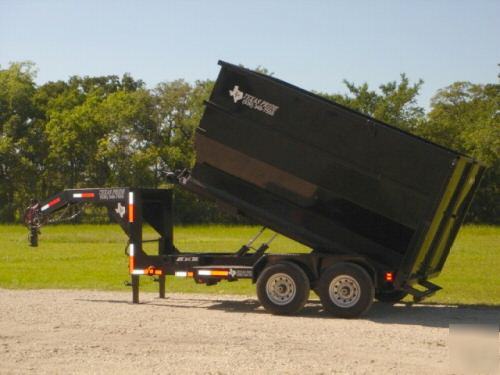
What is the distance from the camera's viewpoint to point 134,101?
236 ft

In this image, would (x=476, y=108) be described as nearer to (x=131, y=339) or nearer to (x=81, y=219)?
(x=81, y=219)

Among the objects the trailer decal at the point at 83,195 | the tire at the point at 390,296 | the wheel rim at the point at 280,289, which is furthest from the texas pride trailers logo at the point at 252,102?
the tire at the point at 390,296

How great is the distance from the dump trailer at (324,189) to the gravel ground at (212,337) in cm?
65

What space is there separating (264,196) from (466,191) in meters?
3.28

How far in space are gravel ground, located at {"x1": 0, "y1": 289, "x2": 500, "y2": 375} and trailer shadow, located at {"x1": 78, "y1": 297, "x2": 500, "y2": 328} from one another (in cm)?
2

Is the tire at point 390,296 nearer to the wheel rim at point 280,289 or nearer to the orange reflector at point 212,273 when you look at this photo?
the wheel rim at point 280,289

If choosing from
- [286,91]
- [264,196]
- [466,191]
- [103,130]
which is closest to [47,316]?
[264,196]

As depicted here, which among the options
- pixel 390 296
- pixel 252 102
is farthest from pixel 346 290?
pixel 252 102

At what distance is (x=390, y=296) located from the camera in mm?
15094

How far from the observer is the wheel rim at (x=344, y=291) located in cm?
1313

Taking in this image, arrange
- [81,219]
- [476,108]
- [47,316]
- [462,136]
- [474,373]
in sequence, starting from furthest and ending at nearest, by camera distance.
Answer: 1. [476,108]
2. [462,136]
3. [81,219]
4. [47,316]
5. [474,373]

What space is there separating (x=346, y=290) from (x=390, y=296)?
6.94 feet

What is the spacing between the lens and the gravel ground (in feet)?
30.1

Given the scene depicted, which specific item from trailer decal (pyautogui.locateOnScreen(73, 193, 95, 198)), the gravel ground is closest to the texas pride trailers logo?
the gravel ground
